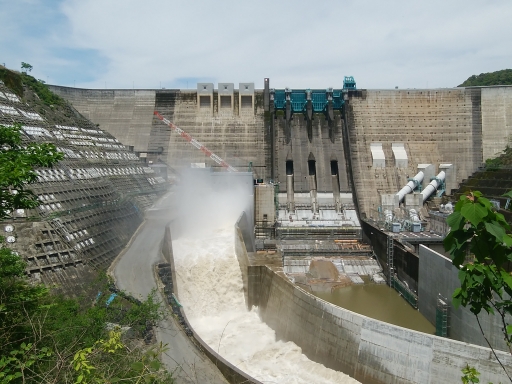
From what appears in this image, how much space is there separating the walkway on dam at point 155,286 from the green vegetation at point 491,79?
165 ft

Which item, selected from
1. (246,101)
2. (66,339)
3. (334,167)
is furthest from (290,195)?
(66,339)

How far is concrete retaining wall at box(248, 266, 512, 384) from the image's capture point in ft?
34.9

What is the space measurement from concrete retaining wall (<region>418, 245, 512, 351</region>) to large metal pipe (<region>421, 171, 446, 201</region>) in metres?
12.2

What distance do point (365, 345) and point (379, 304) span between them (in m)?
7.04

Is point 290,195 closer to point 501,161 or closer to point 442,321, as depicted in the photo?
point 501,161

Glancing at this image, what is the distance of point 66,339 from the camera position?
666cm

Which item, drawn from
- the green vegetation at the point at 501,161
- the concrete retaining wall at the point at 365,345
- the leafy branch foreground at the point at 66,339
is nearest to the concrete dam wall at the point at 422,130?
the green vegetation at the point at 501,161

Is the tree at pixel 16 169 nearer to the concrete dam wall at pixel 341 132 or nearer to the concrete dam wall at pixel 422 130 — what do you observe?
the concrete dam wall at pixel 341 132

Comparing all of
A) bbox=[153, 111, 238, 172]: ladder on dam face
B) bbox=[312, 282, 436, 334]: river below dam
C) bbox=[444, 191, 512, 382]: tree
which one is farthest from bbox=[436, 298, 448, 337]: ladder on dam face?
bbox=[153, 111, 238, 172]: ladder on dam face

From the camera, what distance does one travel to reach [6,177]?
475 cm

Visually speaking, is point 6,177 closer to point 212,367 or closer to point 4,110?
point 212,367

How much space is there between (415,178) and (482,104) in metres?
8.58

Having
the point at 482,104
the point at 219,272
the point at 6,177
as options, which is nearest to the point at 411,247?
the point at 219,272

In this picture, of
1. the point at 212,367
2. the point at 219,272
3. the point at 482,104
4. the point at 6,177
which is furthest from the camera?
the point at 482,104
